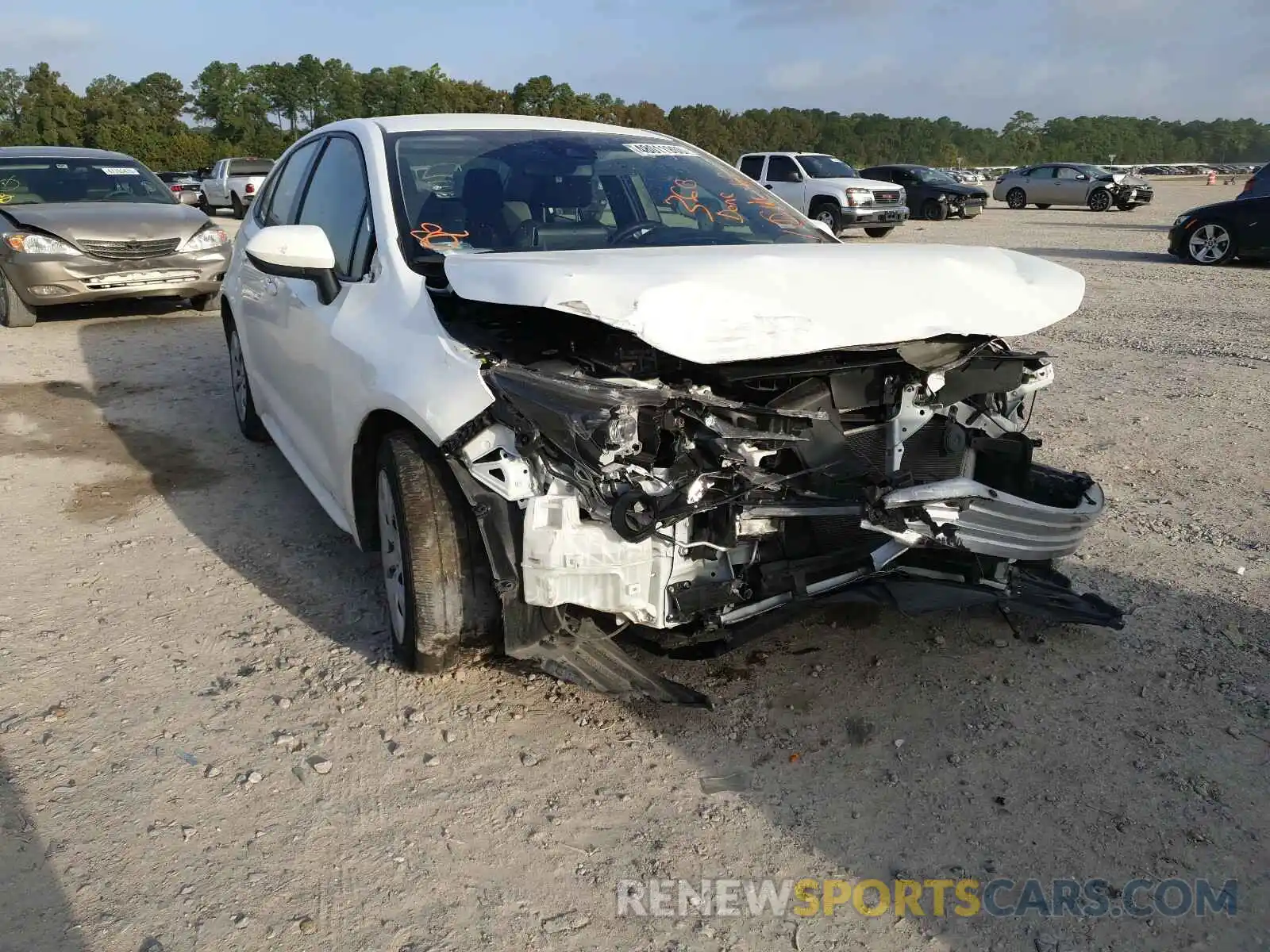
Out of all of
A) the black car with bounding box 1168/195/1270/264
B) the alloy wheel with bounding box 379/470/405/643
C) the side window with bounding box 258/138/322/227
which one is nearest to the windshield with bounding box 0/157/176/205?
the side window with bounding box 258/138/322/227

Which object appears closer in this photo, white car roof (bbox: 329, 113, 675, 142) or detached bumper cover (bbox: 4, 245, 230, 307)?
white car roof (bbox: 329, 113, 675, 142)

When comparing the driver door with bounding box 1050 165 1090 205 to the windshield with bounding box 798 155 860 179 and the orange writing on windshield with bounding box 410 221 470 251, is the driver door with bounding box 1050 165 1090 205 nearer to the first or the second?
the windshield with bounding box 798 155 860 179

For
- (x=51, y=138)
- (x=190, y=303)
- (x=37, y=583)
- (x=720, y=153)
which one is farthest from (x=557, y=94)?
(x=37, y=583)

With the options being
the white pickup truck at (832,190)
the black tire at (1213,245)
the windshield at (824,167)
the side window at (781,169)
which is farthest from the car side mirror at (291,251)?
the side window at (781,169)

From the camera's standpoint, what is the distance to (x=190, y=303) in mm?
10875

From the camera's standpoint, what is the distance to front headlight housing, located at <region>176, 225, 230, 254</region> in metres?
9.41

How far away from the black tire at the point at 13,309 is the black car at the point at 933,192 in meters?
20.0

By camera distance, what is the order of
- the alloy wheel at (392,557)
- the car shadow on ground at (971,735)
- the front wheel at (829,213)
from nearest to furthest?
the car shadow on ground at (971,735) < the alloy wheel at (392,557) < the front wheel at (829,213)

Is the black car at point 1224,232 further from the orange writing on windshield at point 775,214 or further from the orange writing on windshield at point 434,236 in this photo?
the orange writing on windshield at point 434,236

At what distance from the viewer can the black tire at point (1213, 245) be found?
14.0 metres

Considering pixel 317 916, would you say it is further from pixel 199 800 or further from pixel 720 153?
pixel 720 153

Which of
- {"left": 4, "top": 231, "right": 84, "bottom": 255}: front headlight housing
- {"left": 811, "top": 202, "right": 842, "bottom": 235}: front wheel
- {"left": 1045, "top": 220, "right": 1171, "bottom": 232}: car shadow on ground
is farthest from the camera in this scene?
{"left": 1045, "top": 220, "right": 1171, "bottom": 232}: car shadow on ground

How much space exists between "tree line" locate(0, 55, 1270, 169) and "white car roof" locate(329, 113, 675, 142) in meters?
33.5

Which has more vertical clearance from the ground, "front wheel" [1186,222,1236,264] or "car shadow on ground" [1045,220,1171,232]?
"front wheel" [1186,222,1236,264]
